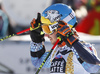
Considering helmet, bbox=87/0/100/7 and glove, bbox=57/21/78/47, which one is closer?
glove, bbox=57/21/78/47

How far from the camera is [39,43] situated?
314 cm

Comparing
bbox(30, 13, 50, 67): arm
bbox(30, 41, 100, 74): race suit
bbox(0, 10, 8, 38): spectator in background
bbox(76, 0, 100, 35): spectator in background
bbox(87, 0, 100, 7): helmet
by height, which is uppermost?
bbox(87, 0, 100, 7): helmet

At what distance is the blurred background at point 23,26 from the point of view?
14.5 feet

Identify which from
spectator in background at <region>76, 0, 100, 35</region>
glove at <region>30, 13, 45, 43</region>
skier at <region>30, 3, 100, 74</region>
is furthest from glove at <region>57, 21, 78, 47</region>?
spectator in background at <region>76, 0, 100, 35</region>

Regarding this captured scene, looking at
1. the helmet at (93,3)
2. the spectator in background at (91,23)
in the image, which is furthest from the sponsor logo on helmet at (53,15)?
the helmet at (93,3)

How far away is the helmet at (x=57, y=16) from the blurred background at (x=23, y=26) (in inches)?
28.8

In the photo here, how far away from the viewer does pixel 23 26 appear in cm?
569

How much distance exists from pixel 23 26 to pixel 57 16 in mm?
3048

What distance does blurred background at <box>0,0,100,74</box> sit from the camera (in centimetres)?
443

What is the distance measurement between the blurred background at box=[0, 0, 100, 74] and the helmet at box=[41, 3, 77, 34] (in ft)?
2.40

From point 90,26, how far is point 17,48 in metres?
3.34

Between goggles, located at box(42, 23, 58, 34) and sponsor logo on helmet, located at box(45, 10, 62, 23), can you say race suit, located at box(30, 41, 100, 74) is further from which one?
sponsor logo on helmet, located at box(45, 10, 62, 23)

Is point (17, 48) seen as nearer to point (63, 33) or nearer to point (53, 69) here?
point (53, 69)

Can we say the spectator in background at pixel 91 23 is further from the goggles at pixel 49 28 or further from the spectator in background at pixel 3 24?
the goggles at pixel 49 28
